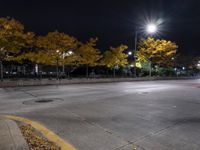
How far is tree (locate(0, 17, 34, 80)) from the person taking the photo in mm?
18719

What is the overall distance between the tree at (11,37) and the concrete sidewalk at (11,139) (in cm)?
1612

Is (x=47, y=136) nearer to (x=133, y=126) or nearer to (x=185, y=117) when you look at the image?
(x=133, y=126)

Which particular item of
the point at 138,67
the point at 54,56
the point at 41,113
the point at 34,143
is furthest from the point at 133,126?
the point at 138,67

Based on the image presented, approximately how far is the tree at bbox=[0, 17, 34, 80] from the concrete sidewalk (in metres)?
16.1

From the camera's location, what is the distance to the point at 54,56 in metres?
23.8

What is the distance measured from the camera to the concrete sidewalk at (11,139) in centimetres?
363

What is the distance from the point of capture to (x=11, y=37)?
1939 cm

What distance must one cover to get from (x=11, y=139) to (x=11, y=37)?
17711mm

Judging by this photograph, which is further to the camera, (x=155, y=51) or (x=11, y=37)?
(x=155, y=51)

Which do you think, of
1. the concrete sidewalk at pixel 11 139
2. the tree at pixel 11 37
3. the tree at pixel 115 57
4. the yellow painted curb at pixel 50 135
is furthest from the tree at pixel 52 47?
the concrete sidewalk at pixel 11 139

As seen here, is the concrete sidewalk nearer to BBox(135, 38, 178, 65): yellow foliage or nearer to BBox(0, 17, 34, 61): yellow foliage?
BBox(0, 17, 34, 61): yellow foliage

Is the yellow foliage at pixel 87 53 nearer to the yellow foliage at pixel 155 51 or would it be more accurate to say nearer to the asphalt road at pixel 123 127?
the yellow foliage at pixel 155 51

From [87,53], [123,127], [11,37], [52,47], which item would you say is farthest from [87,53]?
[123,127]

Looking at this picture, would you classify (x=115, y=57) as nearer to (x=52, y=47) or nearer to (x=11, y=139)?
(x=52, y=47)
